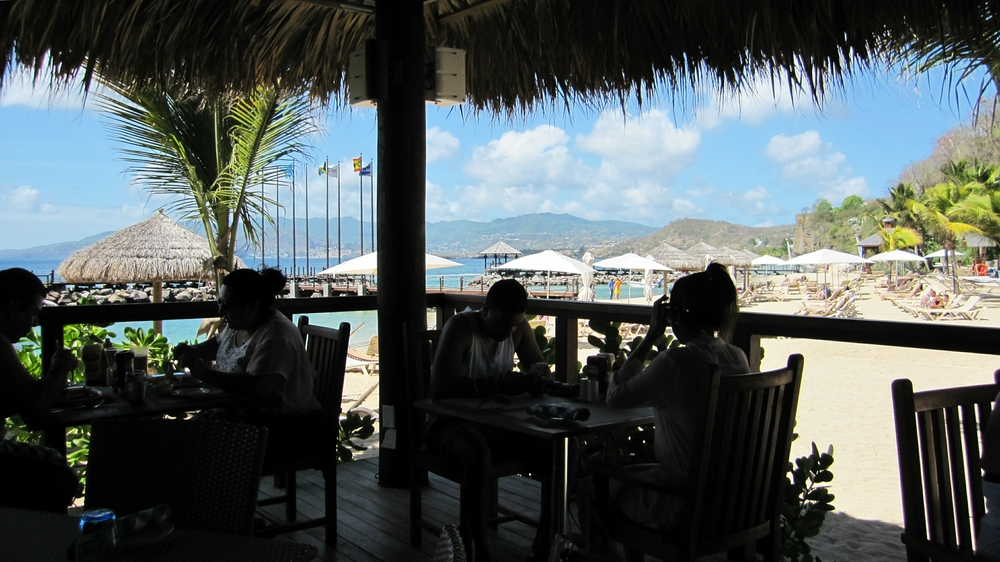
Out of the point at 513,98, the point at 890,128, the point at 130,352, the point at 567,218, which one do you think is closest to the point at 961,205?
the point at 513,98

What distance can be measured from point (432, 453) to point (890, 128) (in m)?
134

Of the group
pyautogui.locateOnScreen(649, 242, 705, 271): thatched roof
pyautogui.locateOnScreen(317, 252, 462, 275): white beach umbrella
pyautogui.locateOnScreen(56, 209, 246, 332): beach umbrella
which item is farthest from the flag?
pyautogui.locateOnScreen(56, 209, 246, 332): beach umbrella

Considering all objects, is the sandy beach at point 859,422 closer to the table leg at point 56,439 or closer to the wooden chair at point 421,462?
the wooden chair at point 421,462

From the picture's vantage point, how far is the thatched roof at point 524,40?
322 centimetres

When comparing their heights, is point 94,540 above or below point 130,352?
below

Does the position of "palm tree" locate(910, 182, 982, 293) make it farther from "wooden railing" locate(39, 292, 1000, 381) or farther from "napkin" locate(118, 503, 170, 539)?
"napkin" locate(118, 503, 170, 539)

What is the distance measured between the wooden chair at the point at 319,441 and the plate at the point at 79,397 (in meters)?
0.66

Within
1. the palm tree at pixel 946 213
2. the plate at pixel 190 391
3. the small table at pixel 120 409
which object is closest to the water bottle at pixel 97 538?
the small table at pixel 120 409

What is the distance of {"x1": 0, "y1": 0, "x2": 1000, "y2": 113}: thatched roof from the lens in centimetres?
322

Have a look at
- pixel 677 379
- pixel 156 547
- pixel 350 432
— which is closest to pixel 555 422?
pixel 677 379

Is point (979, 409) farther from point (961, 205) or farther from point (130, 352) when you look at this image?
point (961, 205)

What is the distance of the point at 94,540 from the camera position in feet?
4.17

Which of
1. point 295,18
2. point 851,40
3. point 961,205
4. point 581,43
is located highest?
point 961,205

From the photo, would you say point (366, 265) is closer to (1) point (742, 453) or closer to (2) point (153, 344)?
(2) point (153, 344)
